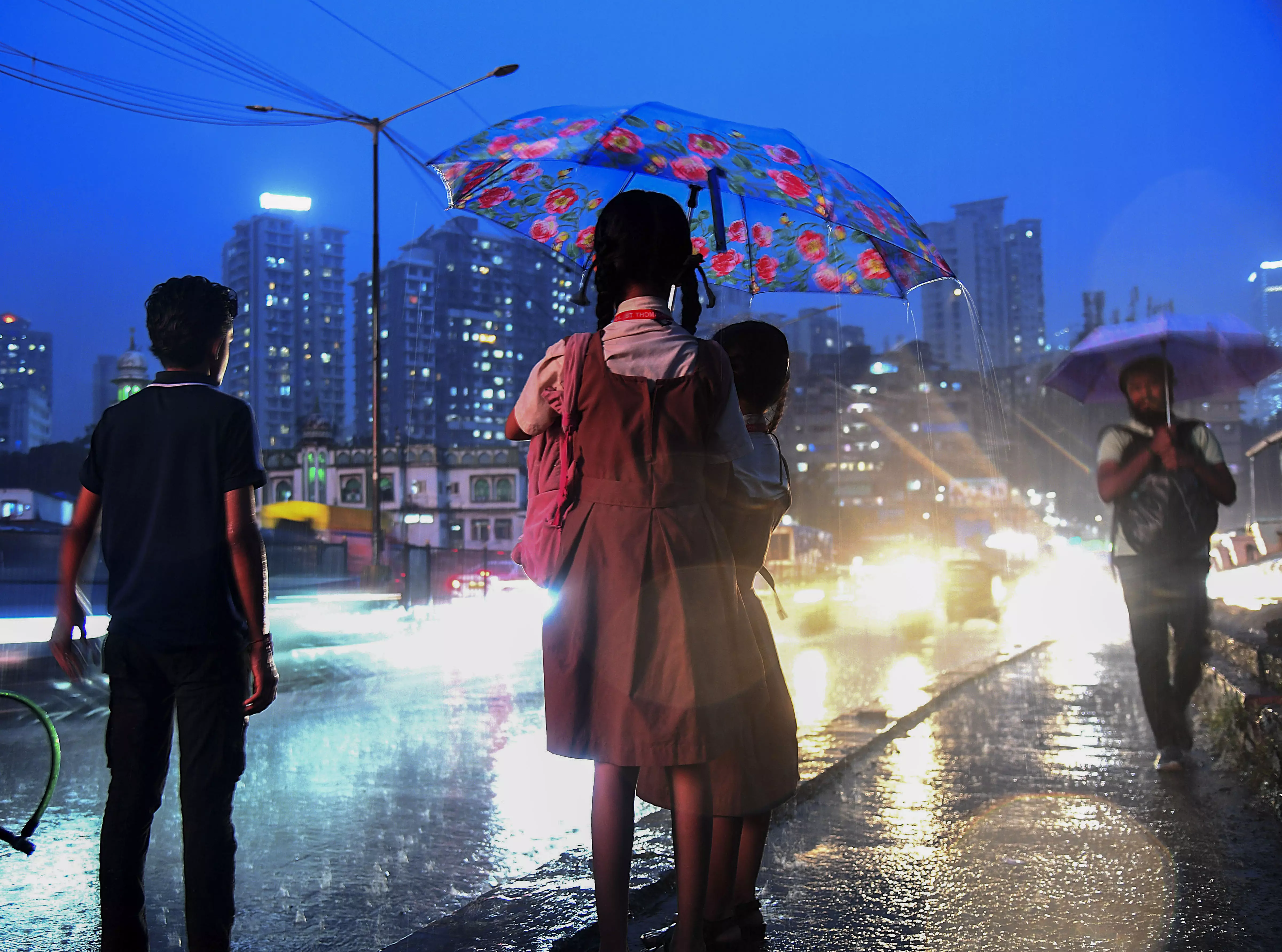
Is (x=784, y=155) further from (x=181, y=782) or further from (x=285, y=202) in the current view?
(x=285, y=202)

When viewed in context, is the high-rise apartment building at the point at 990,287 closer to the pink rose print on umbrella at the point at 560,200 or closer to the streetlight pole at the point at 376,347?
the streetlight pole at the point at 376,347

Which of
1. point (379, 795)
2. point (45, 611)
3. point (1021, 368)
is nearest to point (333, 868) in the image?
point (379, 795)

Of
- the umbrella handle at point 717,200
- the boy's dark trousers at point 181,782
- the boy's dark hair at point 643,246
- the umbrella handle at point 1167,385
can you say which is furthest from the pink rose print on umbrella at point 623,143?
the umbrella handle at point 1167,385

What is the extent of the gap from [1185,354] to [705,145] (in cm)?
408

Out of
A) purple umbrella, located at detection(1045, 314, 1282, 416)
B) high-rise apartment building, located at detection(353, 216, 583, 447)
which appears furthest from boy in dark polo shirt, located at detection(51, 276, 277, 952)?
high-rise apartment building, located at detection(353, 216, 583, 447)

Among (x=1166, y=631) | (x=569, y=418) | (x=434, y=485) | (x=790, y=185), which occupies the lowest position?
(x=1166, y=631)

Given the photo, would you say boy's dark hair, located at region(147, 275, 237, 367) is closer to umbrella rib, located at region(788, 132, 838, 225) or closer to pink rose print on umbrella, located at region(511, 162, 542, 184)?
pink rose print on umbrella, located at region(511, 162, 542, 184)

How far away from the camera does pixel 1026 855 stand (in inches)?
166

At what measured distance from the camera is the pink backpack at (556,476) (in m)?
2.60

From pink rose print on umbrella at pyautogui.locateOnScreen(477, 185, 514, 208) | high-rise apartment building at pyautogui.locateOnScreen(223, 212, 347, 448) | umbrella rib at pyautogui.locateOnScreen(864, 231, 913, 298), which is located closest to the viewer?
pink rose print on umbrella at pyautogui.locateOnScreen(477, 185, 514, 208)

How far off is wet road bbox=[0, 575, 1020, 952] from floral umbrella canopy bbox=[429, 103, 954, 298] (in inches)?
90.6

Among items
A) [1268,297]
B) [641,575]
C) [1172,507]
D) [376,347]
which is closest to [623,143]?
[641,575]

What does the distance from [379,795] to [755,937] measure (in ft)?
9.60

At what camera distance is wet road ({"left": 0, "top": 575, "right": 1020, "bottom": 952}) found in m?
3.67
